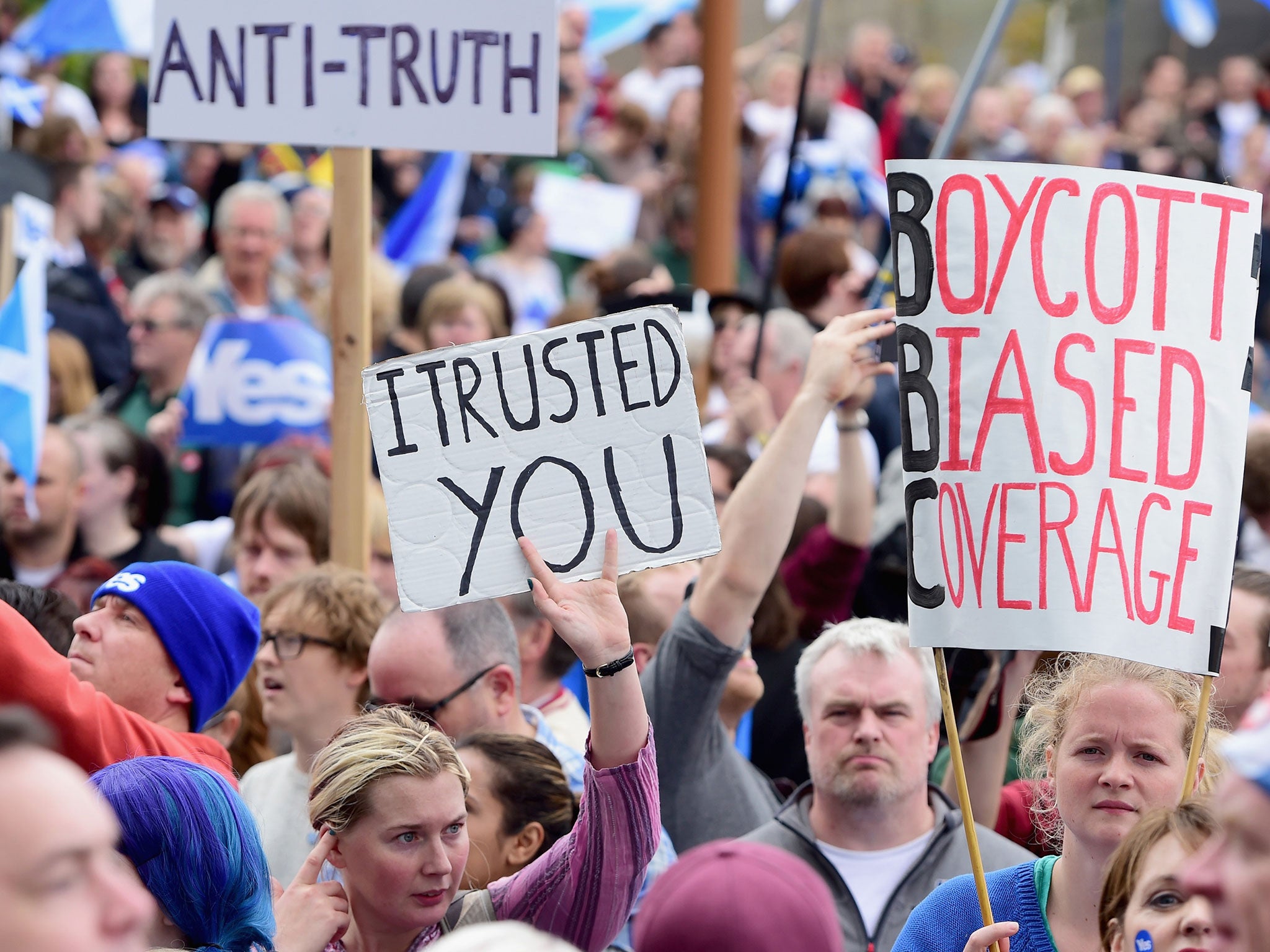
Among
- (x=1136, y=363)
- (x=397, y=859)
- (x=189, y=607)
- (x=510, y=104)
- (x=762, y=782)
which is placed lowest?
(x=762, y=782)

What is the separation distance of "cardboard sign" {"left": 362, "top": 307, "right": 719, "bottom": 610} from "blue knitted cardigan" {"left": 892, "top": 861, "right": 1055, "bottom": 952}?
0.76 m

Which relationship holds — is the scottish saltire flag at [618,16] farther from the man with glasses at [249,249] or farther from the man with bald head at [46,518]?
the man with bald head at [46,518]

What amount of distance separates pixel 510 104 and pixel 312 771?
6.00ft

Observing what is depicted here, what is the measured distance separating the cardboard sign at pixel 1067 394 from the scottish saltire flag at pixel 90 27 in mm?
6823

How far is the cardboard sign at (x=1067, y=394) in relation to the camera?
2961 millimetres

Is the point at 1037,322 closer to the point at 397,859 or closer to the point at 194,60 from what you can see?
the point at 397,859

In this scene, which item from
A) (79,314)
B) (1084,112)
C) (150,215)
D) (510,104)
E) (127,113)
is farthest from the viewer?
(1084,112)

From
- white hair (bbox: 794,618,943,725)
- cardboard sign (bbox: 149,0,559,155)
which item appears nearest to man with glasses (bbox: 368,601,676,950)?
white hair (bbox: 794,618,943,725)

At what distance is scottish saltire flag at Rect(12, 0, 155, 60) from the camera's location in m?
8.86

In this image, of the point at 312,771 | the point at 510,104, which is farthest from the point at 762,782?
the point at 510,104

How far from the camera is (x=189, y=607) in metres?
3.63

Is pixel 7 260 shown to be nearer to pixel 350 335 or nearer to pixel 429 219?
pixel 350 335

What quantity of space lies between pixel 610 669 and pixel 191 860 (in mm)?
745

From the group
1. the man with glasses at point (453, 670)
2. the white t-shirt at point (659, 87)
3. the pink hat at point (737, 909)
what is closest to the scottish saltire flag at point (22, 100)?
the white t-shirt at point (659, 87)
